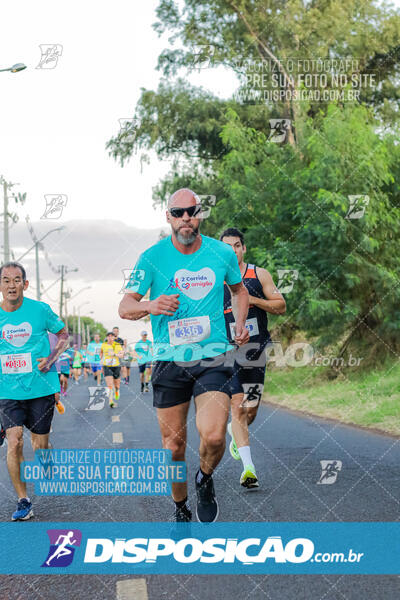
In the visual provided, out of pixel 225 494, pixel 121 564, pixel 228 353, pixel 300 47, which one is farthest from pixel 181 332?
pixel 300 47

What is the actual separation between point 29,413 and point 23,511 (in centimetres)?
81

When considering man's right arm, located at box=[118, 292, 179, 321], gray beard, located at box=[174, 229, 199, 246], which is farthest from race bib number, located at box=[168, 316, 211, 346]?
gray beard, located at box=[174, 229, 199, 246]

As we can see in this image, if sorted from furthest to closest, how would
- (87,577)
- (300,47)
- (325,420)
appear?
(300,47) → (325,420) → (87,577)

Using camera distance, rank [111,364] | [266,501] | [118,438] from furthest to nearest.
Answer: [111,364] < [118,438] < [266,501]

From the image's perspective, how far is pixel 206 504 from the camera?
16.6 ft

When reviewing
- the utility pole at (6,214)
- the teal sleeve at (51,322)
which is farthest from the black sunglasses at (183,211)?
the utility pole at (6,214)

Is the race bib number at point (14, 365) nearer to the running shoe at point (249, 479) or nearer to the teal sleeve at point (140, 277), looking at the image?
the teal sleeve at point (140, 277)

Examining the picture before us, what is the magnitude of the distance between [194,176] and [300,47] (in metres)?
5.17

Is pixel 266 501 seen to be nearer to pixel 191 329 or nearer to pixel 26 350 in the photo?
pixel 191 329

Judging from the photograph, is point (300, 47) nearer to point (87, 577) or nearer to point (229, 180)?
point (229, 180)

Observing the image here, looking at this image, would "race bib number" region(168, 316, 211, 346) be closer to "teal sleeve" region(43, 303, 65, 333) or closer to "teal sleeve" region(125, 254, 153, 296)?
"teal sleeve" region(125, 254, 153, 296)

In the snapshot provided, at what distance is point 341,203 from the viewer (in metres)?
16.6

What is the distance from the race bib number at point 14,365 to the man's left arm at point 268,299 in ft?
6.43

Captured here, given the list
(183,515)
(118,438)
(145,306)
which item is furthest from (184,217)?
(118,438)
